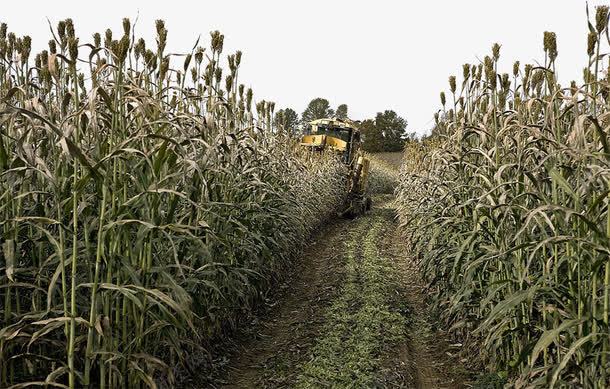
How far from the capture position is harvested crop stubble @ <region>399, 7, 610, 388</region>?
2682mm

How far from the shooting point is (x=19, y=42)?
3.68 meters

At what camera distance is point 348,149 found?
674 inches

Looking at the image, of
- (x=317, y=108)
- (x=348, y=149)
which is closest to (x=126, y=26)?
(x=348, y=149)

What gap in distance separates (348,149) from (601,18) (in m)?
14.3

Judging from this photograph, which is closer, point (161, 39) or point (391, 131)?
point (161, 39)

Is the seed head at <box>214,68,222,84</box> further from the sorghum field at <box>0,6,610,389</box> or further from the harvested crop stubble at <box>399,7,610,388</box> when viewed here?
the harvested crop stubble at <box>399,7,610,388</box>

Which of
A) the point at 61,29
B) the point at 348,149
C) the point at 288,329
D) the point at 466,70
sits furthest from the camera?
the point at 348,149

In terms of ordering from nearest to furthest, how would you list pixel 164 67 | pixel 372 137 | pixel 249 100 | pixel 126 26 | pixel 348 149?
pixel 126 26, pixel 164 67, pixel 249 100, pixel 348 149, pixel 372 137

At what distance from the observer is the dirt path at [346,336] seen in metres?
4.62

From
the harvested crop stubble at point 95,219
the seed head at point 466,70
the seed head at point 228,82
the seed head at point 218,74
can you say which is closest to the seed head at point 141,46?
the harvested crop stubble at point 95,219

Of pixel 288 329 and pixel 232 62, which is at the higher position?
pixel 232 62

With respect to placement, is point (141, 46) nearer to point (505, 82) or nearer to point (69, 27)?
point (69, 27)

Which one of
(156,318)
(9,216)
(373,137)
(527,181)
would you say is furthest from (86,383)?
(373,137)

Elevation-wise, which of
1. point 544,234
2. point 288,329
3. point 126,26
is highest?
point 126,26
